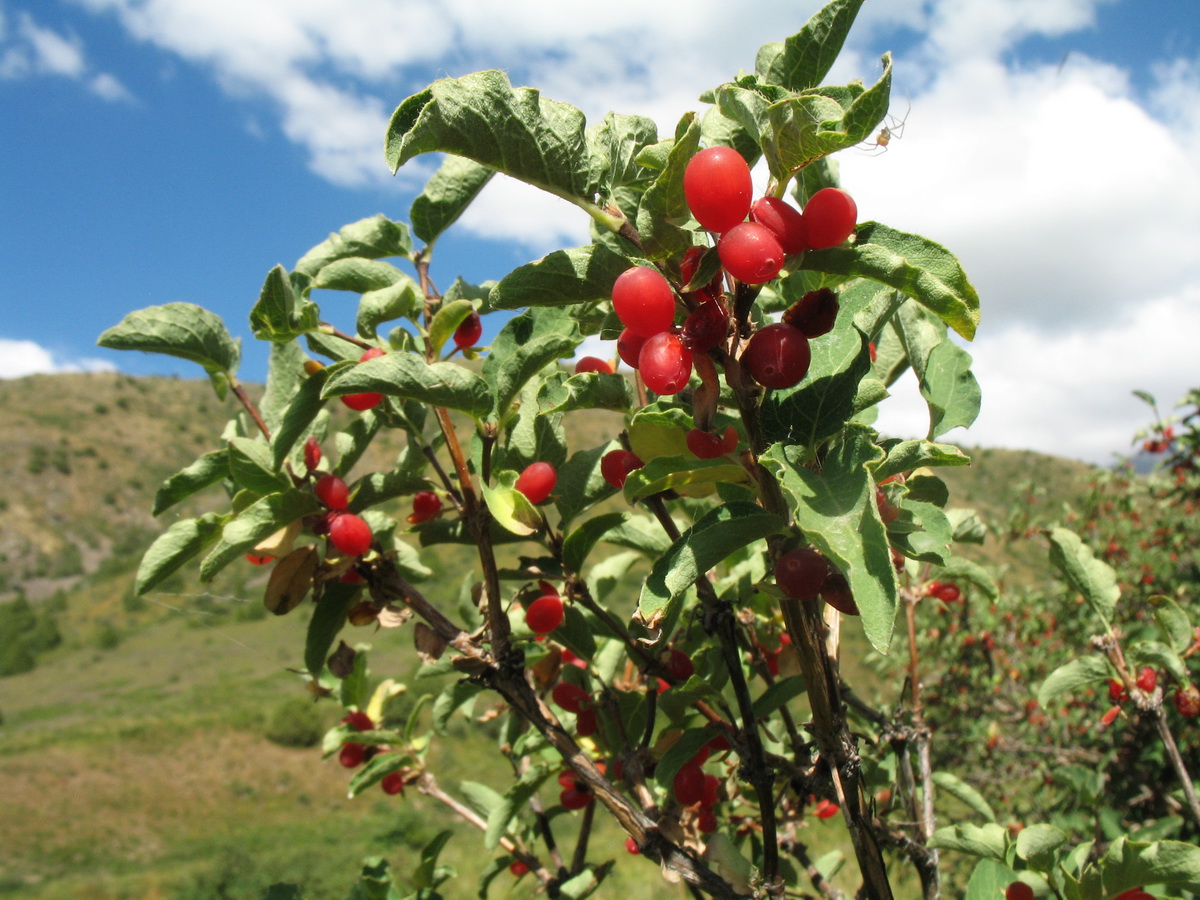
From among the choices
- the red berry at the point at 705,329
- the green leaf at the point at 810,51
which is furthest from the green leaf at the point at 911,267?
the green leaf at the point at 810,51

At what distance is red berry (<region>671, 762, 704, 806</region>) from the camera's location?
4.99ft

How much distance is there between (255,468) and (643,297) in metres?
0.94

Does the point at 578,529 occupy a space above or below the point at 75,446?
below

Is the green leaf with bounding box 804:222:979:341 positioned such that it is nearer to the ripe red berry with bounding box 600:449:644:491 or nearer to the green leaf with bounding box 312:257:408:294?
the ripe red berry with bounding box 600:449:644:491

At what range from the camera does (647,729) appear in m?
1.52

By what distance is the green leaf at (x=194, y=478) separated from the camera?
58.7 inches

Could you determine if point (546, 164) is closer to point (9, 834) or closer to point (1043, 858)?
point (1043, 858)

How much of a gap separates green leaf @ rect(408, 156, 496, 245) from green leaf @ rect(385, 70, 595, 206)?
2.58 feet

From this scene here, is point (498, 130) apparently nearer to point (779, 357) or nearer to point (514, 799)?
point (779, 357)

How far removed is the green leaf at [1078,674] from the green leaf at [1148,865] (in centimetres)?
61

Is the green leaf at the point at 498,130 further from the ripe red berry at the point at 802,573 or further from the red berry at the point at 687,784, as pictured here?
the red berry at the point at 687,784

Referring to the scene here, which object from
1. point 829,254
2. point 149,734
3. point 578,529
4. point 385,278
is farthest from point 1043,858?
point 149,734

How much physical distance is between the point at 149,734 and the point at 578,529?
35.5m

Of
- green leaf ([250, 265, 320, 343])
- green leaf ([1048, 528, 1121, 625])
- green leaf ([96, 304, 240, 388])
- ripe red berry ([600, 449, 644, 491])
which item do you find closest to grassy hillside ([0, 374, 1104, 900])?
green leaf ([96, 304, 240, 388])
